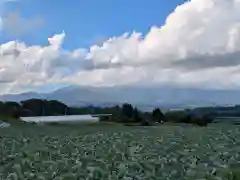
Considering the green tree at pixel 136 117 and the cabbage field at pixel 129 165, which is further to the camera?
the green tree at pixel 136 117

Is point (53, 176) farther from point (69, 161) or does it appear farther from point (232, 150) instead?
point (232, 150)

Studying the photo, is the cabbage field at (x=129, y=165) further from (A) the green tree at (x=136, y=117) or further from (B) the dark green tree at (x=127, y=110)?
(B) the dark green tree at (x=127, y=110)

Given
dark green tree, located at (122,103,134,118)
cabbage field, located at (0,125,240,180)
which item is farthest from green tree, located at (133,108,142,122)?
cabbage field, located at (0,125,240,180)

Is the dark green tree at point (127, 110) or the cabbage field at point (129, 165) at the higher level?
the dark green tree at point (127, 110)

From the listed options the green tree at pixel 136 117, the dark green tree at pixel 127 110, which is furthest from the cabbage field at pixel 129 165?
the dark green tree at pixel 127 110

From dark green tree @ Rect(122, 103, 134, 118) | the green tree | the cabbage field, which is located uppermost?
dark green tree @ Rect(122, 103, 134, 118)

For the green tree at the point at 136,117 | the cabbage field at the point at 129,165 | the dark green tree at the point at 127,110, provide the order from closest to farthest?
the cabbage field at the point at 129,165, the green tree at the point at 136,117, the dark green tree at the point at 127,110

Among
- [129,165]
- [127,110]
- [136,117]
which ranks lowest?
[129,165]

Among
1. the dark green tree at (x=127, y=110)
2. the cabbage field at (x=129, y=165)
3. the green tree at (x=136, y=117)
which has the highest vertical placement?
the dark green tree at (x=127, y=110)

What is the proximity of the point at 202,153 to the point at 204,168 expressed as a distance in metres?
3.23

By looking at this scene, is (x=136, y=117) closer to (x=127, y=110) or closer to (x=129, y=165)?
(x=127, y=110)

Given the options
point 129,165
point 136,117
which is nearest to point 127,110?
point 136,117

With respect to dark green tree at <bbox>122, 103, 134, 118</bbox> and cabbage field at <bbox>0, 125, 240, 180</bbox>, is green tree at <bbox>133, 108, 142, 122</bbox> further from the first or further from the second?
cabbage field at <bbox>0, 125, 240, 180</bbox>

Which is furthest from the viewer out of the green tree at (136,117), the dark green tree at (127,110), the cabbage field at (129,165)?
the dark green tree at (127,110)
